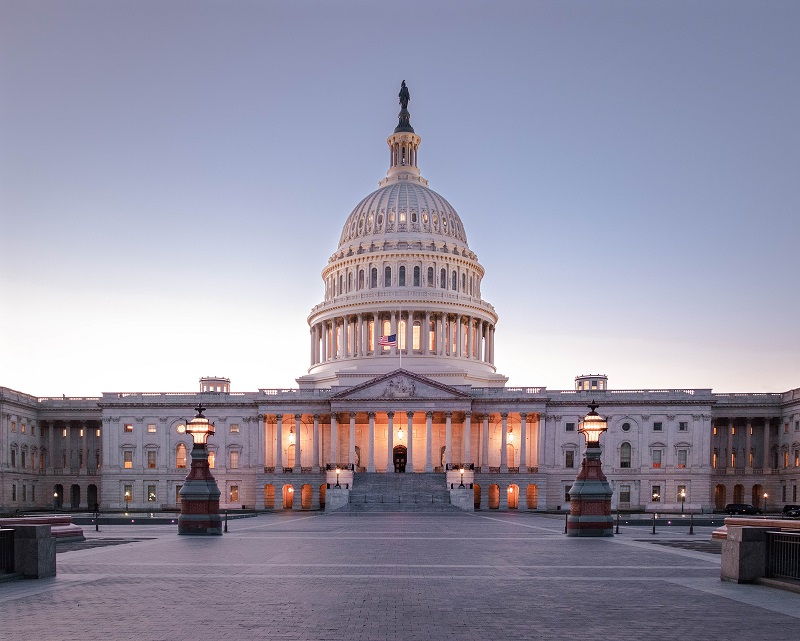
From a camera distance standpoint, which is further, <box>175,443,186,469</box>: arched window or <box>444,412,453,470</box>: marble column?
<box>175,443,186,469</box>: arched window

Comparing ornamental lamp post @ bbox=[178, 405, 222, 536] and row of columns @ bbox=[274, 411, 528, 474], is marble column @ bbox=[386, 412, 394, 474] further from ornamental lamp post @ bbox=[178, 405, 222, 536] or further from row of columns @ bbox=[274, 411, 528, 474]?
ornamental lamp post @ bbox=[178, 405, 222, 536]

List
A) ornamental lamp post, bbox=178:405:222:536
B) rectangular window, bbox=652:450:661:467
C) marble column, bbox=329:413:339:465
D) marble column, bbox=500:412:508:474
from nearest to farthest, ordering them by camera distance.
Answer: ornamental lamp post, bbox=178:405:222:536 → marble column, bbox=329:413:339:465 → marble column, bbox=500:412:508:474 → rectangular window, bbox=652:450:661:467

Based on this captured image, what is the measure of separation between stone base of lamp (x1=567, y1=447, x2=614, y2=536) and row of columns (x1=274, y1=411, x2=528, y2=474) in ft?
201

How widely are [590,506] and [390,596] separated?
2519 cm

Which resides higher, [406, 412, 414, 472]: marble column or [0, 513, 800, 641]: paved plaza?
[0, 513, 800, 641]: paved plaza

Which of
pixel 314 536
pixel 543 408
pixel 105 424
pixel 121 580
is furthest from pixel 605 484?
pixel 105 424

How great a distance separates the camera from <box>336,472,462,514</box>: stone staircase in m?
87.4

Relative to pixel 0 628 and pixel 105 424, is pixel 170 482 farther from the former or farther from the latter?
pixel 0 628

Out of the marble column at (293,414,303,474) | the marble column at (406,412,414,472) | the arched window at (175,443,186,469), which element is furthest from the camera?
the arched window at (175,443,186,469)

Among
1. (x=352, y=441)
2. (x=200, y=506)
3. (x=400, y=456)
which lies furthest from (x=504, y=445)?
(x=200, y=506)

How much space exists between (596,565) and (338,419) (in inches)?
3334

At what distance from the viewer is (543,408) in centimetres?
11062

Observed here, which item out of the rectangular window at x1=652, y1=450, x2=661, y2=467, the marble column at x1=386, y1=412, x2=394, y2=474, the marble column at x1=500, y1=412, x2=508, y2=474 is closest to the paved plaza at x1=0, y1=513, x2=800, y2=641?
the marble column at x1=386, y1=412, x2=394, y2=474

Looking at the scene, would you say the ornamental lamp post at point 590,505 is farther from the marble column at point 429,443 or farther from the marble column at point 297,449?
the marble column at point 297,449
